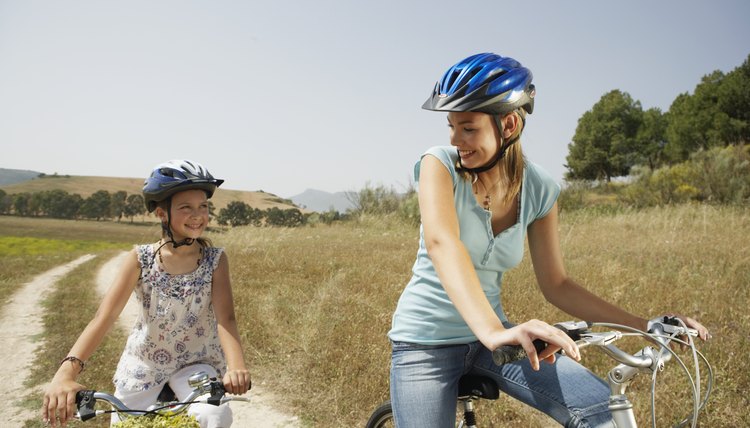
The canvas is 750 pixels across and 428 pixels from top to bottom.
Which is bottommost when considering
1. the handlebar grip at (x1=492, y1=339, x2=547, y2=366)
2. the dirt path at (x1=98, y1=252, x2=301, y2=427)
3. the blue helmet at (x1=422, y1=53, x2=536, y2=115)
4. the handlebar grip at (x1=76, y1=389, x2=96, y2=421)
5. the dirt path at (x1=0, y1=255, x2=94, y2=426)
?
the dirt path at (x1=0, y1=255, x2=94, y2=426)

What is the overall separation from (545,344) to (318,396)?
4121 millimetres

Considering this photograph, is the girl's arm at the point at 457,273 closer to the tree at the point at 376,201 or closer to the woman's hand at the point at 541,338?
the woman's hand at the point at 541,338

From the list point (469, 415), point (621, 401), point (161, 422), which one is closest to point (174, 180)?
point (161, 422)

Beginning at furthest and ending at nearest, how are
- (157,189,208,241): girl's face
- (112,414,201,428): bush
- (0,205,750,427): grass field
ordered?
(0,205,750,427): grass field → (157,189,208,241): girl's face → (112,414,201,428): bush

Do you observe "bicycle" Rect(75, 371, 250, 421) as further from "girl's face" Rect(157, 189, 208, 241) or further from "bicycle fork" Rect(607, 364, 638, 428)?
"bicycle fork" Rect(607, 364, 638, 428)

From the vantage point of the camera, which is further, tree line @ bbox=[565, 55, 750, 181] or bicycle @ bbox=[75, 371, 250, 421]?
tree line @ bbox=[565, 55, 750, 181]

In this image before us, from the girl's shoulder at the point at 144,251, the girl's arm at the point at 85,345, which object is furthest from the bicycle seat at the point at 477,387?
the girl's shoulder at the point at 144,251

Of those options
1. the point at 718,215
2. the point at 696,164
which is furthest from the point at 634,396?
the point at 696,164

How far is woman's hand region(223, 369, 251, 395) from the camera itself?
7.40 feet

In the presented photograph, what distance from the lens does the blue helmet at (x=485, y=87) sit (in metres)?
2.07

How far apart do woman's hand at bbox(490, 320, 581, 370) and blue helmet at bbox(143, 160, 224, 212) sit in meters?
2.14

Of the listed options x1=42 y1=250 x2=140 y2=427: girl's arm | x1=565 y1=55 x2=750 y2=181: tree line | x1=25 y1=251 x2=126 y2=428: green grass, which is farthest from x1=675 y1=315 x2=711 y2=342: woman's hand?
x1=565 y1=55 x2=750 y2=181: tree line

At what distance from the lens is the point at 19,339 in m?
8.32

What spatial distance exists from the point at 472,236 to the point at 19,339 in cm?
898
